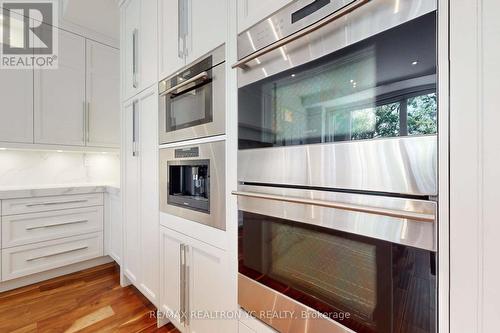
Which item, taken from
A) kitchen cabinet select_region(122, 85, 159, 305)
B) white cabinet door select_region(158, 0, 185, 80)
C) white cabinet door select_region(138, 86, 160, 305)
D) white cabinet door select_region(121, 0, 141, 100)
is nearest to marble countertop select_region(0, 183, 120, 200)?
kitchen cabinet select_region(122, 85, 159, 305)

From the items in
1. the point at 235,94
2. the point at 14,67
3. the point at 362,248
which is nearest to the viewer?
the point at 362,248

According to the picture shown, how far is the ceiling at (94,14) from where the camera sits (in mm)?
2055

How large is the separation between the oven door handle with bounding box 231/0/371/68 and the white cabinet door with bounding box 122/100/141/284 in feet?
3.89

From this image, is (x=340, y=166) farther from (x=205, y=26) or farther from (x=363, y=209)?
(x=205, y=26)

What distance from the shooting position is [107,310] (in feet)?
5.52

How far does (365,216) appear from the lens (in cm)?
59

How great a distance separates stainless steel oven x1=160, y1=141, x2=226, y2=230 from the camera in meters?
1.05

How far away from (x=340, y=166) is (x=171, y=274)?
1.18 m

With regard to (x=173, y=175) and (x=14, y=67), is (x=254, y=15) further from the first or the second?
(x=14, y=67)

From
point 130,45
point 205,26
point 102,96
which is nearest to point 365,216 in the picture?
point 205,26

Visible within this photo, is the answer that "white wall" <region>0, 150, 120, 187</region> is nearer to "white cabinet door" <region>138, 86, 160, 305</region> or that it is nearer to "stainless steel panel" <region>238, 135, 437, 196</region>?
"white cabinet door" <region>138, 86, 160, 305</region>
